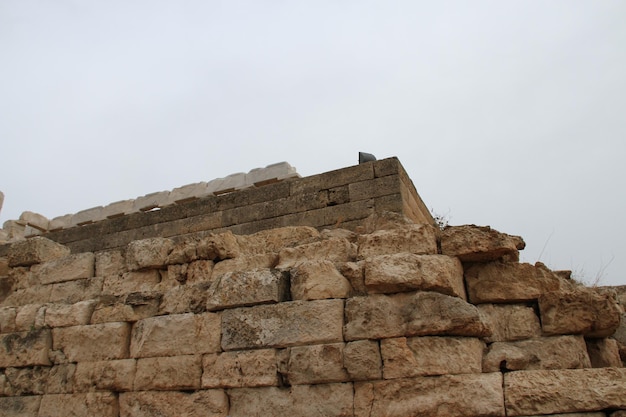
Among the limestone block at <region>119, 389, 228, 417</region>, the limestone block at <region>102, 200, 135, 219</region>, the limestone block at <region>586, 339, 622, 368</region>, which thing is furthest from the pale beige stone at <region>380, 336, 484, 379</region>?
the limestone block at <region>102, 200, 135, 219</region>

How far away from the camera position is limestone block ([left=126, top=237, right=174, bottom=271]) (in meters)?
4.73

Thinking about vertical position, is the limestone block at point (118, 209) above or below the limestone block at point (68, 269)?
above

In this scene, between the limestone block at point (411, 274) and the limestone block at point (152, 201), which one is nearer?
the limestone block at point (411, 274)

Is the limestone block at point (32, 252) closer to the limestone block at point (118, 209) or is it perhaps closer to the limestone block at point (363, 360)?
the limestone block at point (363, 360)

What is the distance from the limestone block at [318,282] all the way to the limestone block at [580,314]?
141cm

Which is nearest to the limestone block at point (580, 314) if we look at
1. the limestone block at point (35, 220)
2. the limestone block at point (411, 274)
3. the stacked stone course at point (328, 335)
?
the stacked stone course at point (328, 335)

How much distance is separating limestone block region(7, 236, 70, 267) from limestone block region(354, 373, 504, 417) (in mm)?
3691

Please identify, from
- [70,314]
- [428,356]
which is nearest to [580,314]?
[428,356]

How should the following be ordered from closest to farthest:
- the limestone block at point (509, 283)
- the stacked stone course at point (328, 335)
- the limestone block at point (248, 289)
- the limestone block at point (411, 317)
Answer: the stacked stone course at point (328, 335) < the limestone block at point (411, 317) < the limestone block at point (509, 283) < the limestone block at point (248, 289)

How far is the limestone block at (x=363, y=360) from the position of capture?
3.48 metres

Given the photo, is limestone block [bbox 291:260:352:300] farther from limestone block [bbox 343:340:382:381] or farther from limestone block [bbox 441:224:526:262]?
limestone block [bbox 441:224:526:262]

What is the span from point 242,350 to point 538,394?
1965 millimetres

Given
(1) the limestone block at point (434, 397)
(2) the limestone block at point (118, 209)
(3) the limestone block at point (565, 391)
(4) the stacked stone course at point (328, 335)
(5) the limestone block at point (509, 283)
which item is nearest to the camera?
(3) the limestone block at point (565, 391)

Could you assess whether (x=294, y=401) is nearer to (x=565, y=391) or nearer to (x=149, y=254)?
(x=565, y=391)
